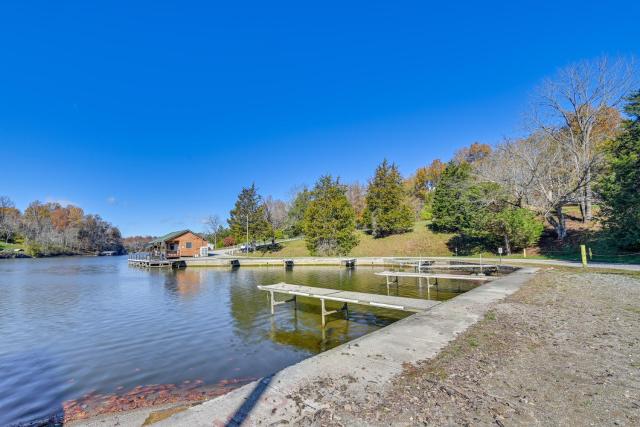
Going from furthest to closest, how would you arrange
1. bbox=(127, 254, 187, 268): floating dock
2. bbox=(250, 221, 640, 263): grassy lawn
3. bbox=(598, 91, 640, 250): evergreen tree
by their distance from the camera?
bbox=(127, 254, 187, 268): floating dock, bbox=(250, 221, 640, 263): grassy lawn, bbox=(598, 91, 640, 250): evergreen tree

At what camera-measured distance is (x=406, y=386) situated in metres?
4.25

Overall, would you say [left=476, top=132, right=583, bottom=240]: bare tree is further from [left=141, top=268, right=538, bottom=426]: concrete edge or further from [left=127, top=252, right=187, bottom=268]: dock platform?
[left=127, top=252, right=187, bottom=268]: dock platform

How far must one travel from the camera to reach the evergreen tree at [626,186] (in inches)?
732

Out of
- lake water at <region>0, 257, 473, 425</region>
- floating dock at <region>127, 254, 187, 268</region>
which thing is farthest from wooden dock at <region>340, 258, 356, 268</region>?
floating dock at <region>127, 254, 187, 268</region>

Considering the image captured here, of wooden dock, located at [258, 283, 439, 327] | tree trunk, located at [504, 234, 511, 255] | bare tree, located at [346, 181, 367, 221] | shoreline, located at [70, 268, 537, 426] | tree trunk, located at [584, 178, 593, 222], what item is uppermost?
bare tree, located at [346, 181, 367, 221]

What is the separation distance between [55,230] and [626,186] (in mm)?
117123

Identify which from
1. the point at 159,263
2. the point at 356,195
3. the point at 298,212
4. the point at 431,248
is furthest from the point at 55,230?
the point at 431,248

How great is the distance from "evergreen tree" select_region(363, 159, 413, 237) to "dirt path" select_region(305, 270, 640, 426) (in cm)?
3309

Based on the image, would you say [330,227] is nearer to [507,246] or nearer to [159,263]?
[507,246]

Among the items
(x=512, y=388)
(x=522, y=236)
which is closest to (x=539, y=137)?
(x=522, y=236)

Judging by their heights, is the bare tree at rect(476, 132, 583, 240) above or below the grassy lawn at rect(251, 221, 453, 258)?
above

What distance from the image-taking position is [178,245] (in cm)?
5062

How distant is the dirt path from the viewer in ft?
11.4

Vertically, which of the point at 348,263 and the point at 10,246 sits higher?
the point at 10,246
